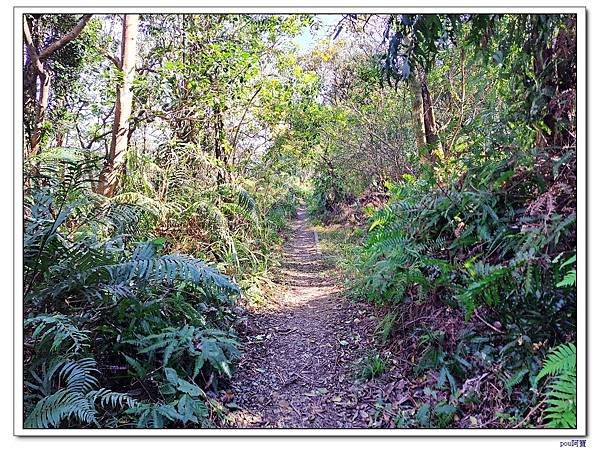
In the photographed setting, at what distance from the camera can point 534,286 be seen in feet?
7.89

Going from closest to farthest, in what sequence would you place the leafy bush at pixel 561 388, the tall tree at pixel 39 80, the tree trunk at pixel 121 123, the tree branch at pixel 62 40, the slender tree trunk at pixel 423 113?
the leafy bush at pixel 561 388, the tall tree at pixel 39 80, the tree branch at pixel 62 40, the tree trunk at pixel 121 123, the slender tree trunk at pixel 423 113

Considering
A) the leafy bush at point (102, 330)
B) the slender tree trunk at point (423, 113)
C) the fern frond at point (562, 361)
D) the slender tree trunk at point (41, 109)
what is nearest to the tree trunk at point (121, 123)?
the slender tree trunk at point (41, 109)

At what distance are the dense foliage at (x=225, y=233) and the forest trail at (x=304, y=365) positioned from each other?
0.63 ft

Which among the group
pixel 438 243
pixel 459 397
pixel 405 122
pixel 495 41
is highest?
pixel 405 122

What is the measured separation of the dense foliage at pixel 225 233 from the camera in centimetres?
242

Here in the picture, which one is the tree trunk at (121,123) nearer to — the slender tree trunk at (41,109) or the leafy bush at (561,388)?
the slender tree trunk at (41,109)

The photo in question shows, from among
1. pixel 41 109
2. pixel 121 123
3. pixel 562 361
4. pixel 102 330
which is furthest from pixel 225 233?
pixel 562 361

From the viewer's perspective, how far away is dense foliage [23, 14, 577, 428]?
2.42 metres

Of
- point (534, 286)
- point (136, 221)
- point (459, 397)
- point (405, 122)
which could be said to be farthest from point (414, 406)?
point (405, 122)

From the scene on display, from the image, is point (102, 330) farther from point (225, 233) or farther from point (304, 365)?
point (225, 233)

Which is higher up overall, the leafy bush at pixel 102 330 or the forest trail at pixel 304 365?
the leafy bush at pixel 102 330
